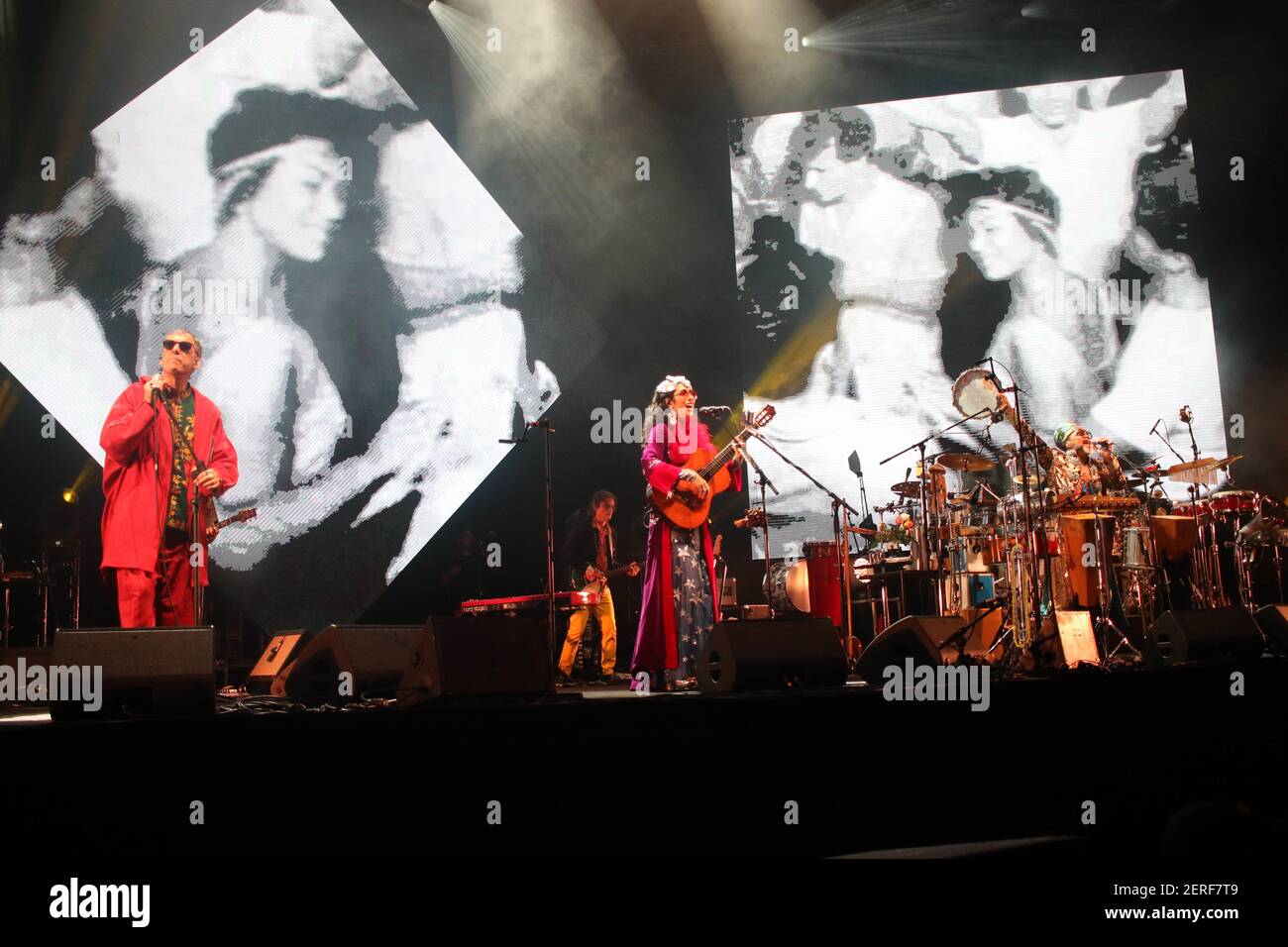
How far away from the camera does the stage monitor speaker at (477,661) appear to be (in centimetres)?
353

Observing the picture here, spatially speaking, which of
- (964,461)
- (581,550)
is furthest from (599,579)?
(964,461)

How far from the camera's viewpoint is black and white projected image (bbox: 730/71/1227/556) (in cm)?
863

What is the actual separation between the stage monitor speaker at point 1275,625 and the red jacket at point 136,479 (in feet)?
18.8

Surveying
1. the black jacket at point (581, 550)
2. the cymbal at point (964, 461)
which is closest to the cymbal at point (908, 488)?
the cymbal at point (964, 461)

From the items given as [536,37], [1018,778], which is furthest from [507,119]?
[1018,778]

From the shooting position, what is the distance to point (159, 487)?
19.6 ft

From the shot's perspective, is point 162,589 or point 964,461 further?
point 964,461

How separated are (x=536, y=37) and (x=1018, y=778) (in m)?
7.97

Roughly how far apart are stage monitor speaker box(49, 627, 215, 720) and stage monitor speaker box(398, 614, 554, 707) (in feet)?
2.18

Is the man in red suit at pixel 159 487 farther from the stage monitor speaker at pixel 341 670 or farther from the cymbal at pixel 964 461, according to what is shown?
the cymbal at pixel 964 461

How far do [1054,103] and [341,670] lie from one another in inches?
314

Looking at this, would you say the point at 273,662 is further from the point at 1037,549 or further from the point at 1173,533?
the point at 1173,533
